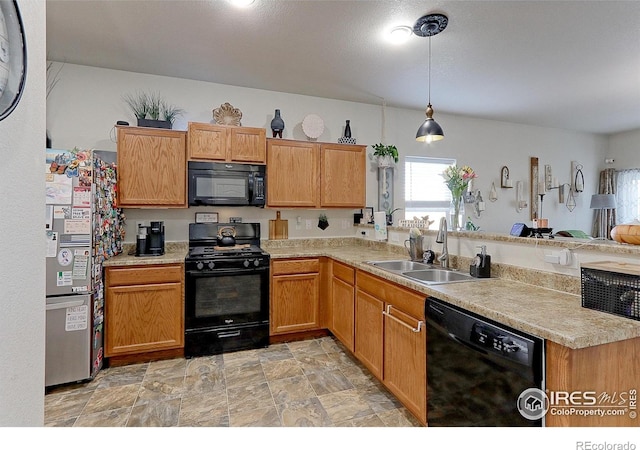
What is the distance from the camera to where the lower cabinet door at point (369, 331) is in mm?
2232

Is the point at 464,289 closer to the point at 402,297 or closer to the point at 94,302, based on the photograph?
the point at 402,297

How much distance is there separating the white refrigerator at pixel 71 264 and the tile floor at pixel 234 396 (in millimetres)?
228

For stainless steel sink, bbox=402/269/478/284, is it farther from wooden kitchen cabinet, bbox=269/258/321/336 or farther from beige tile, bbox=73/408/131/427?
beige tile, bbox=73/408/131/427

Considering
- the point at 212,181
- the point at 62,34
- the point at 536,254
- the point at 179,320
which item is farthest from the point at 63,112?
the point at 536,254

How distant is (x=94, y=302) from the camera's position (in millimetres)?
2375

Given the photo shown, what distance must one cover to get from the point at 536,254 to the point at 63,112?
13.4 feet

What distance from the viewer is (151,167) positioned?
114 inches

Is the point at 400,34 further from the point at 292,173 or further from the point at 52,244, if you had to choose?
the point at 52,244

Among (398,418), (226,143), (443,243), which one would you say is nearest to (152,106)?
(226,143)

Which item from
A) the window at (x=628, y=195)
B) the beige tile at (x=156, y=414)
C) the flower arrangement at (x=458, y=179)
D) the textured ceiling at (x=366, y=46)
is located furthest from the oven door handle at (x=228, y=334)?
the window at (x=628, y=195)

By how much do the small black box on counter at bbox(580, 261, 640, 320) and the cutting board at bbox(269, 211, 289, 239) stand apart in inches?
110

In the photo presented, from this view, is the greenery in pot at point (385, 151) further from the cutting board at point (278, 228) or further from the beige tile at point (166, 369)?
the beige tile at point (166, 369)

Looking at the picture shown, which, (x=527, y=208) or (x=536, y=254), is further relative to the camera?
(x=527, y=208)

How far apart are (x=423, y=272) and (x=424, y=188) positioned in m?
2.42
